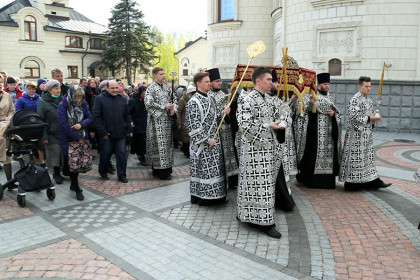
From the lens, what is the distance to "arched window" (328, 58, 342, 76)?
14.9 m

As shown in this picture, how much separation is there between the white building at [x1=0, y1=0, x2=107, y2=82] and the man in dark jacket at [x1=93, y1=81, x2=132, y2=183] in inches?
1204

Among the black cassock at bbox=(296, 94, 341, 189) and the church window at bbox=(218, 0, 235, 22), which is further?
the church window at bbox=(218, 0, 235, 22)

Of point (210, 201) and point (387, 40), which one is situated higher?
point (387, 40)

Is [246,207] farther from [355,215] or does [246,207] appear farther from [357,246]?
[355,215]

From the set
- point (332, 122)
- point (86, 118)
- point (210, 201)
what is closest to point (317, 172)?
point (332, 122)

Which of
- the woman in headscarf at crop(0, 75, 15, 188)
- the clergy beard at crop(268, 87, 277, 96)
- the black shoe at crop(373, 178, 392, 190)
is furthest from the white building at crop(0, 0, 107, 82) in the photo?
the black shoe at crop(373, 178, 392, 190)

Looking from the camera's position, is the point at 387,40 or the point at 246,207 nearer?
the point at 246,207

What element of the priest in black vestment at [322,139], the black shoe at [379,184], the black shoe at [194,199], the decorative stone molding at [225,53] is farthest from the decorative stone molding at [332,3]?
the black shoe at [194,199]

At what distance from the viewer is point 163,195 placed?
273 inches

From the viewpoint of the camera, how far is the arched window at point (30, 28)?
35.2 metres

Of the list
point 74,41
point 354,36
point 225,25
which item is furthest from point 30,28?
point 354,36

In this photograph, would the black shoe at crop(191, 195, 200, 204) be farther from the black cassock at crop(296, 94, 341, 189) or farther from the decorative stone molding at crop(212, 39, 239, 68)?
the decorative stone molding at crop(212, 39, 239, 68)

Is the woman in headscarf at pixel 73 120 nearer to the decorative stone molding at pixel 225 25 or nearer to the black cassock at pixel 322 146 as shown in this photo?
the black cassock at pixel 322 146

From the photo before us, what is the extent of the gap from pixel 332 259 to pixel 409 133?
11718 mm
